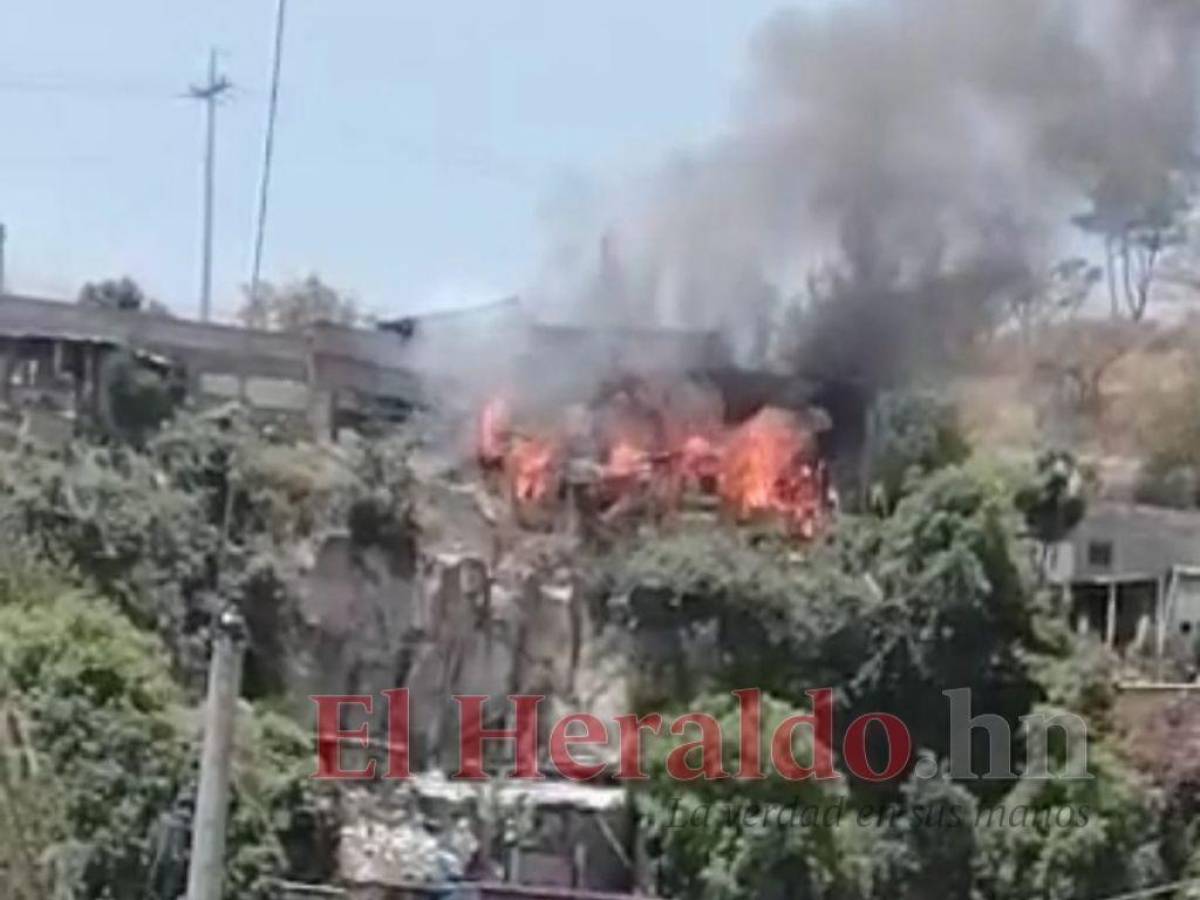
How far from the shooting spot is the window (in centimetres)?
2434

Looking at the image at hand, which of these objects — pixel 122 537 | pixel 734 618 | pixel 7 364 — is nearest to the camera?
pixel 122 537

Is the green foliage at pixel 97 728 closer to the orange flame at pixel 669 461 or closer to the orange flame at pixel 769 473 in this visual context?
the orange flame at pixel 669 461

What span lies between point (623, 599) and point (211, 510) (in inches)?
155

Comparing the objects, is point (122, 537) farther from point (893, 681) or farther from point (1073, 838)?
point (1073, 838)

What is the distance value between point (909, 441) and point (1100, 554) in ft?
8.68

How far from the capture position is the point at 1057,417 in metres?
28.1

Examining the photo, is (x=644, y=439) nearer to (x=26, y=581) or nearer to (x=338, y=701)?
(x=338, y=701)

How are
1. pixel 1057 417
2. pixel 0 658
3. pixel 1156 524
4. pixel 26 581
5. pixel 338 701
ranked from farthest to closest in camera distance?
1. pixel 1057 417
2. pixel 1156 524
3. pixel 338 701
4. pixel 26 581
5. pixel 0 658

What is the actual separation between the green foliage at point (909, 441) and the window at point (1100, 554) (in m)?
1.91

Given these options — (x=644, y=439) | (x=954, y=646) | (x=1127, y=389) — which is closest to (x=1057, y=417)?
(x=1127, y=389)

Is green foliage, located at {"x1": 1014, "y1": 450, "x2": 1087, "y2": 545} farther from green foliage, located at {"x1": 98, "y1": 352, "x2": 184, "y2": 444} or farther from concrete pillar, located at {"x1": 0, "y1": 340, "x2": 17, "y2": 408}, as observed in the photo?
concrete pillar, located at {"x1": 0, "y1": 340, "x2": 17, "y2": 408}

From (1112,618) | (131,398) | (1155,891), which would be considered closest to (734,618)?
(1155,891)

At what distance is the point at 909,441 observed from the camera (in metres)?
23.3

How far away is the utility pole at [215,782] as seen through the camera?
27.3ft
